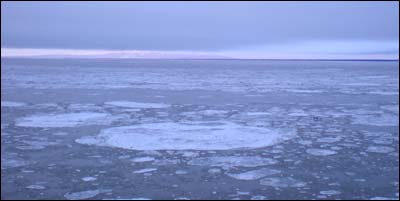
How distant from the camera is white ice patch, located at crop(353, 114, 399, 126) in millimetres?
7453

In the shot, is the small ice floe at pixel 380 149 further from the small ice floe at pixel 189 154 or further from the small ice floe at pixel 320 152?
the small ice floe at pixel 189 154

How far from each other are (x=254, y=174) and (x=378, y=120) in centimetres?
440

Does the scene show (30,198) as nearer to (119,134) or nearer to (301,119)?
(119,134)

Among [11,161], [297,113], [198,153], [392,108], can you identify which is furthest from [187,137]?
[392,108]

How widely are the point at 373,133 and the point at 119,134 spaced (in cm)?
372

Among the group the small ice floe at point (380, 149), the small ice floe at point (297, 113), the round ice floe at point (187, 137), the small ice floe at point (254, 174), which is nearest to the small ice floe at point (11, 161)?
the round ice floe at point (187, 137)

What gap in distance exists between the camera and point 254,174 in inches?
170

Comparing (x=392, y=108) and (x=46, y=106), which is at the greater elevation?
(x=46, y=106)

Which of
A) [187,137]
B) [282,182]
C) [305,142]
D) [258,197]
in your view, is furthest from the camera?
[187,137]

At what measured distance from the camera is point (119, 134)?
248 inches

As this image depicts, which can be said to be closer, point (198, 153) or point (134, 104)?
point (198, 153)

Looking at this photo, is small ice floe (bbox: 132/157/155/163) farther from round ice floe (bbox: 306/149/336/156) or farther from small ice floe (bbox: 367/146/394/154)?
small ice floe (bbox: 367/146/394/154)

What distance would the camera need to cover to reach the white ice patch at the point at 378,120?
7453mm

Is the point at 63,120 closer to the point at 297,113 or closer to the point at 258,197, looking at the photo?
the point at 297,113
